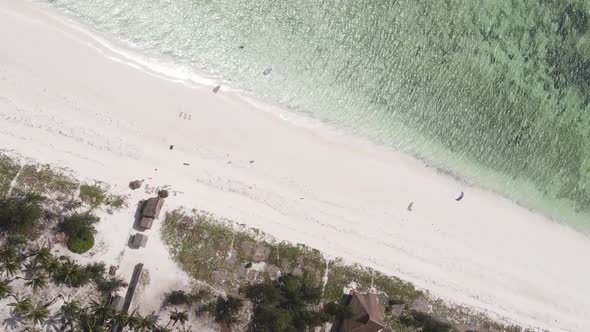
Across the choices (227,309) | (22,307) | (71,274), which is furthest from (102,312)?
(227,309)

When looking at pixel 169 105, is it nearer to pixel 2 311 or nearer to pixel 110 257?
pixel 110 257

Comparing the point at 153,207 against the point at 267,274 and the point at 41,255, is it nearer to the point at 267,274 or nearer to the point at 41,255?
the point at 41,255

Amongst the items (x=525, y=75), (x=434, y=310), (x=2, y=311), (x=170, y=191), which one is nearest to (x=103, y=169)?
(x=170, y=191)

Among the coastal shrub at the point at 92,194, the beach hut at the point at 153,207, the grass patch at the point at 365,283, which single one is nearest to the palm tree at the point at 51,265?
the coastal shrub at the point at 92,194

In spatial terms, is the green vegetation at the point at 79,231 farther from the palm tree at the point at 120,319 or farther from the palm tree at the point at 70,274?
the palm tree at the point at 120,319

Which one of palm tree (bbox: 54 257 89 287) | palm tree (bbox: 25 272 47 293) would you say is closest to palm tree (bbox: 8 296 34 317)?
palm tree (bbox: 25 272 47 293)

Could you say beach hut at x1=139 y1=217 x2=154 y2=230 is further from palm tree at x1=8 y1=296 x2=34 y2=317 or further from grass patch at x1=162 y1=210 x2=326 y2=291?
palm tree at x1=8 y1=296 x2=34 y2=317
